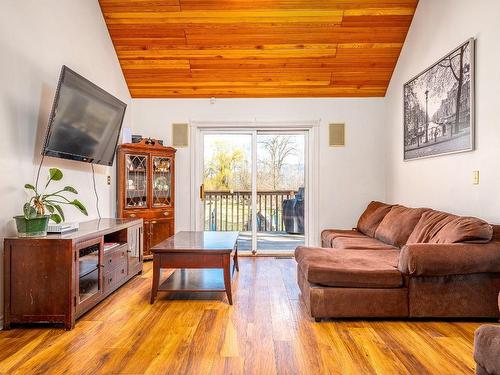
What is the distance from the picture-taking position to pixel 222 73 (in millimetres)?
4938

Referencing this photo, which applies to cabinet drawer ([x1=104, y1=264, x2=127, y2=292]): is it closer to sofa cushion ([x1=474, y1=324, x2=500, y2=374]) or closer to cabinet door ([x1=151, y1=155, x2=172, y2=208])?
cabinet door ([x1=151, y1=155, x2=172, y2=208])

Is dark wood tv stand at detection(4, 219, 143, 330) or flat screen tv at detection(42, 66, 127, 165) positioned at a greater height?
flat screen tv at detection(42, 66, 127, 165)

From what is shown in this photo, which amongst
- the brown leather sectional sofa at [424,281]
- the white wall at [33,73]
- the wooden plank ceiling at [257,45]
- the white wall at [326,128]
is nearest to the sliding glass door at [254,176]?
the white wall at [326,128]

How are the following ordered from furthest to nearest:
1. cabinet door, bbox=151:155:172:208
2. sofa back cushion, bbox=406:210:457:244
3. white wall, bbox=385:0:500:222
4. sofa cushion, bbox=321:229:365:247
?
1. cabinet door, bbox=151:155:172:208
2. sofa cushion, bbox=321:229:365:247
3. sofa back cushion, bbox=406:210:457:244
4. white wall, bbox=385:0:500:222

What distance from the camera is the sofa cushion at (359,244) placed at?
3.67 metres

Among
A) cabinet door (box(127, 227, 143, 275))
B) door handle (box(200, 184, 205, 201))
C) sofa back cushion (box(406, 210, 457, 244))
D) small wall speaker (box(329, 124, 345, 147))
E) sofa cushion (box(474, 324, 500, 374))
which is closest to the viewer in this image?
sofa cushion (box(474, 324, 500, 374))

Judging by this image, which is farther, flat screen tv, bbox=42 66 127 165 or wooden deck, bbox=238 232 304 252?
wooden deck, bbox=238 232 304 252

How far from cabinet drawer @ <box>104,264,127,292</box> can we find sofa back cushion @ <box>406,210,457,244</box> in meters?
2.73

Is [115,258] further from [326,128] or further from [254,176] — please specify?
[326,128]

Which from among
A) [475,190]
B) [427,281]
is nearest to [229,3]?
[475,190]

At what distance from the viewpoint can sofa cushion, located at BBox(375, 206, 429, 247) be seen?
3613mm

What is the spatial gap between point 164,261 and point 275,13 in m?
2.99

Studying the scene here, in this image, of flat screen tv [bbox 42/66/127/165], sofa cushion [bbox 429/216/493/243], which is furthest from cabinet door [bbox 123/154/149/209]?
sofa cushion [bbox 429/216/493/243]

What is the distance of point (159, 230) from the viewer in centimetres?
496
